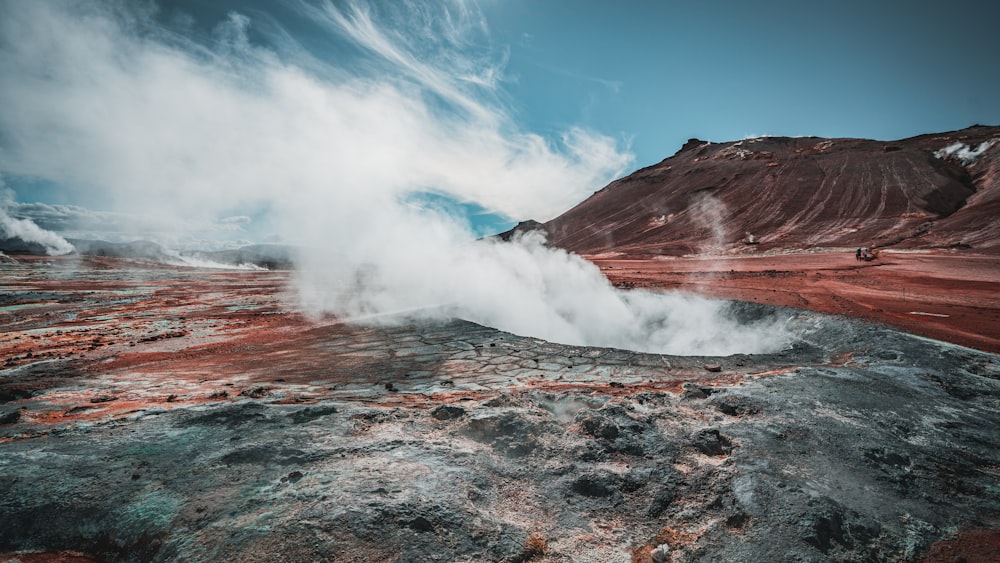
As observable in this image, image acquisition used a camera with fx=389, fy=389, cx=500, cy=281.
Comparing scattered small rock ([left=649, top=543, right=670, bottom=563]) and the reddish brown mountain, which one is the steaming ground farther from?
the reddish brown mountain

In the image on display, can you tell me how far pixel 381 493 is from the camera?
2693mm

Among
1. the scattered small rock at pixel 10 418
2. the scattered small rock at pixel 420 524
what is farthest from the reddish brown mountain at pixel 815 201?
the scattered small rock at pixel 10 418

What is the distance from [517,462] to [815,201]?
50088mm

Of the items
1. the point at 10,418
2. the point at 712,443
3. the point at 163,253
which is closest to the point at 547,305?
the point at 712,443

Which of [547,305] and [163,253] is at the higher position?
[163,253]

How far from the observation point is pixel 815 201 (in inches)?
1581

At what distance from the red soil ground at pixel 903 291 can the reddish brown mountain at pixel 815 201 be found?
768cm

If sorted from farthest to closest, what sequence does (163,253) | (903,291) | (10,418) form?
(163,253) < (903,291) < (10,418)

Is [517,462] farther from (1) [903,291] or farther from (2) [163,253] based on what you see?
(2) [163,253]

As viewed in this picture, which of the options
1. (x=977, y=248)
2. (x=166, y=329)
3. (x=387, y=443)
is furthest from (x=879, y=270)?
(x=166, y=329)

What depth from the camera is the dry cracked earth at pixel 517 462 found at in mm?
2408

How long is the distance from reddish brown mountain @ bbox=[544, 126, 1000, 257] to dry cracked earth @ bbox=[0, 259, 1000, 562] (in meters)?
30.2

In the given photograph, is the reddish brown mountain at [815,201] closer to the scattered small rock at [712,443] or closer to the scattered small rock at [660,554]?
the scattered small rock at [712,443]

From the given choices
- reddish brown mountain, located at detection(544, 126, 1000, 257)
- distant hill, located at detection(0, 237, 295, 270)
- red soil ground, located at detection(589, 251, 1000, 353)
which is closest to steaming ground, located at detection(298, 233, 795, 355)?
red soil ground, located at detection(589, 251, 1000, 353)
